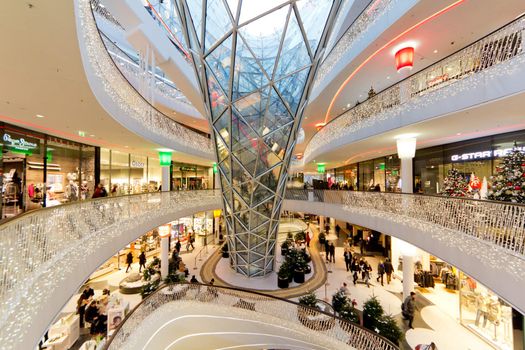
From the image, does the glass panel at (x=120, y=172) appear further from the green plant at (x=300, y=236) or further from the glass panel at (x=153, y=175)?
the green plant at (x=300, y=236)

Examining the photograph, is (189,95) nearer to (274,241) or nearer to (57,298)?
(274,241)

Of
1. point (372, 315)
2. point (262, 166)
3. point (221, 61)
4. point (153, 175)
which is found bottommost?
point (372, 315)

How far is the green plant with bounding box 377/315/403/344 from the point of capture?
406 inches

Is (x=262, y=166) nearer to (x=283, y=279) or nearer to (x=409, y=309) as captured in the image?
(x=283, y=279)

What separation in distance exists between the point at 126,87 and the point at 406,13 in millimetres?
10248

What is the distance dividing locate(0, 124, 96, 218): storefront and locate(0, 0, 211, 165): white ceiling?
186cm

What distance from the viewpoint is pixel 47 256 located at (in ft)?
15.5

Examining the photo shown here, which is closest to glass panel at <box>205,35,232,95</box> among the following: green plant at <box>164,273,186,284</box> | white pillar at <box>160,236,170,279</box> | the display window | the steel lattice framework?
the steel lattice framework

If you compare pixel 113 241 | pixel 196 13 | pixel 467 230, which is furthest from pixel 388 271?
pixel 196 13

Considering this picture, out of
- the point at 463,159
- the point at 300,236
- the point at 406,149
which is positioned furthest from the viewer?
the point at 300,236

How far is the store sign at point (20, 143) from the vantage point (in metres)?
9.48

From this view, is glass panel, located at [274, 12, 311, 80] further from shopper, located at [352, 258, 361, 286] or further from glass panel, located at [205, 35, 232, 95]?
shopper, located at [352, 258, 361, 286]

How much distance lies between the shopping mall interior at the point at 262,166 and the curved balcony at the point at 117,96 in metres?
0.09

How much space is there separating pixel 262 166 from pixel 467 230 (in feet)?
34.4
